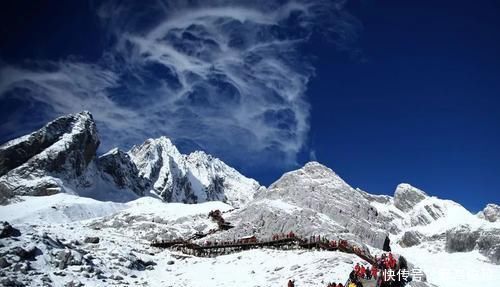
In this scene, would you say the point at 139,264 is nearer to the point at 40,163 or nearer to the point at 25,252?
the point at 25,252

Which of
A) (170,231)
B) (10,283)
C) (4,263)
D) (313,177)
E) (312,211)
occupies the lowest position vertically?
(10,283)

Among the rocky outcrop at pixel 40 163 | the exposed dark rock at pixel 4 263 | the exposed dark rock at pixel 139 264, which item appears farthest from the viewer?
the rocky outcrop at pixel 40 163

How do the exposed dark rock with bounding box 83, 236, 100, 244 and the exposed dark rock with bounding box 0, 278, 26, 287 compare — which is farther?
the exposed dark rock with bounding box 83, 236, 100, 244

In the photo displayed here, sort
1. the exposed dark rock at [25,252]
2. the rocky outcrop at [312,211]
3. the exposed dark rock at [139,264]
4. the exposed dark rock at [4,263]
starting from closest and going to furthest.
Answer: the exposed dark rock at [4,263], the exposed dark rock at [25,252], the exposed dark rock at [139,264], the rocky outcrop at [312,211]

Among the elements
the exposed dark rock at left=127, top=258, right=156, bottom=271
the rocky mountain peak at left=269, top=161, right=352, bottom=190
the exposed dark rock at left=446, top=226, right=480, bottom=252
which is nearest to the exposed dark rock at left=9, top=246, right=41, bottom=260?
the exposed dark rock at left=127, top=258, right=156, bottom=271

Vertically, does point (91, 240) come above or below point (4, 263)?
above

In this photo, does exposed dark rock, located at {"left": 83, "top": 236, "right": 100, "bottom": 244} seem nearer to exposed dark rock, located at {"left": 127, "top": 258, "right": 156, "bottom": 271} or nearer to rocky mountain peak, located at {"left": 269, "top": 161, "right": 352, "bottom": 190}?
exposed dark rock, located at {"left": 127, "top": 258, "right": 156, "bottom": 271}

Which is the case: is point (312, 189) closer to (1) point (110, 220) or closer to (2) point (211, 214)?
(2) point (211, 214)

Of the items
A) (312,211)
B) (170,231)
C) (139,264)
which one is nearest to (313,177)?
(312,211)

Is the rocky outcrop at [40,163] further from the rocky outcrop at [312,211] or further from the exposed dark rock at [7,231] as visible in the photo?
the exposed dark rock at [7,231]

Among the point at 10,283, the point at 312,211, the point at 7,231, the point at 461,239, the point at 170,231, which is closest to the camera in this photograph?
the point at 10,283

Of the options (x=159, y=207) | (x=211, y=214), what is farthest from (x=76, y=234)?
(x=159, y=207)

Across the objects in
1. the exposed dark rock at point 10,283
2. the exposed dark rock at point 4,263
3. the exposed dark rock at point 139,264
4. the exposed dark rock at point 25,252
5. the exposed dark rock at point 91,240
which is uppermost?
the exposed dark rock at point 91,240

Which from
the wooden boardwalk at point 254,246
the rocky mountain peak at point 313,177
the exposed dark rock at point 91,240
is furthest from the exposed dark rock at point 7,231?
the rocky mountain peak at point 313,177
